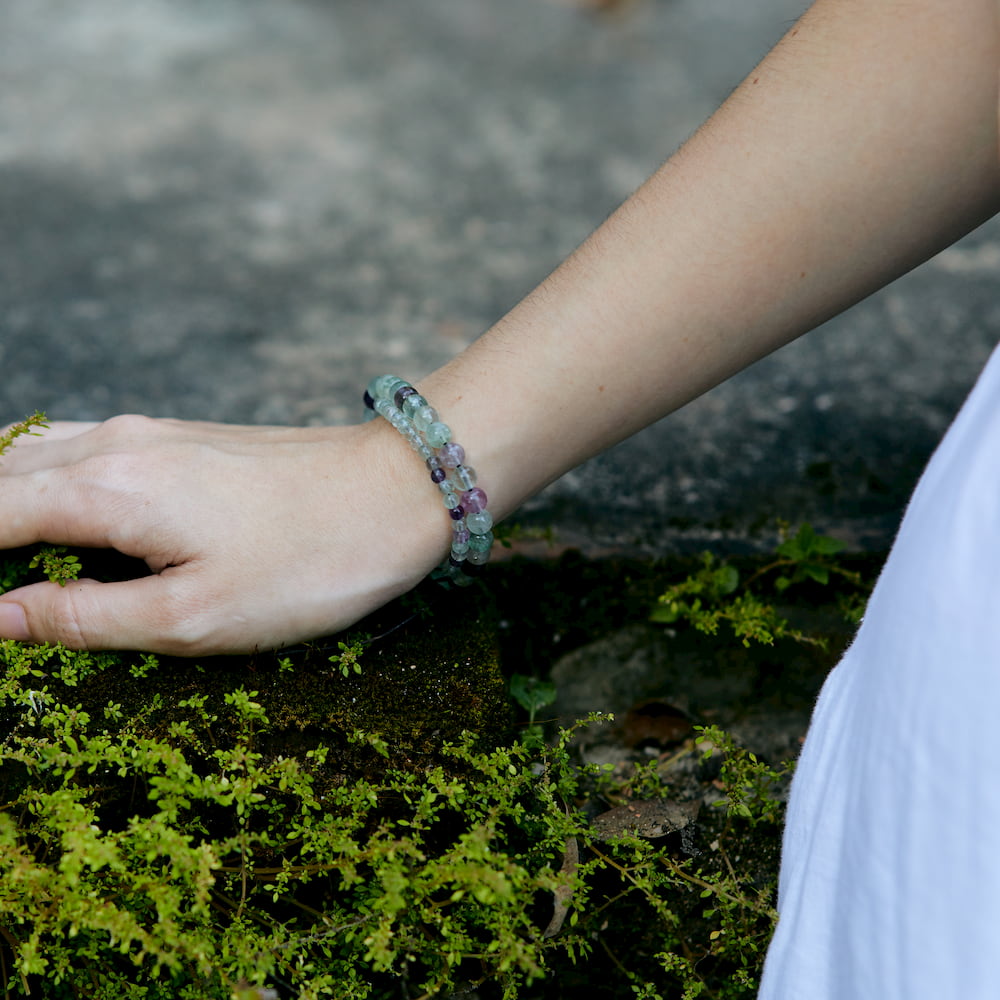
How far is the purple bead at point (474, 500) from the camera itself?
1586 mm

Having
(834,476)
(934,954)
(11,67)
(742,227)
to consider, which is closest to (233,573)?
(742,227)

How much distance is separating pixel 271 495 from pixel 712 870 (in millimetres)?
1024

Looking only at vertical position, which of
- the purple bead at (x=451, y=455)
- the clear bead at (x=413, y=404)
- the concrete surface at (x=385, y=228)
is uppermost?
the concrete surface at (x=385, y=228)

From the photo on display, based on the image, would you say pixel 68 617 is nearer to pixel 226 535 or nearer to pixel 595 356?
pixel 226 535

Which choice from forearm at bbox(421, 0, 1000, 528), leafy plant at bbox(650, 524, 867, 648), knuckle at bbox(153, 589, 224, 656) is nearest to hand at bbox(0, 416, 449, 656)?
knuckle at bbox(153, 589, 224, 656)

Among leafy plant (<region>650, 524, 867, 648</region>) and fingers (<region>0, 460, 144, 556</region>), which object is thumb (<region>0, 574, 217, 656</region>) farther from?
leafy plant (<region>650, 524, 867, 648</region>)

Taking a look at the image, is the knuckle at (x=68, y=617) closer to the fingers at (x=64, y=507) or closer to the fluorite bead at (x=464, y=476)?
the fingers at (x=64, y=507)

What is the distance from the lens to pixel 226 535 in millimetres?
1566

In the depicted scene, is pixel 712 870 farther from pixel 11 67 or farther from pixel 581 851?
pixel 11 67

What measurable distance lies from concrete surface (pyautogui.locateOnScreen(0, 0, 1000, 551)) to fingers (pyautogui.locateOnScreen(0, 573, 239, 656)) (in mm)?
1095

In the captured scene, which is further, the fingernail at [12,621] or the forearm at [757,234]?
the fingernail at [12,621]

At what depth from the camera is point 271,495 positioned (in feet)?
5.28

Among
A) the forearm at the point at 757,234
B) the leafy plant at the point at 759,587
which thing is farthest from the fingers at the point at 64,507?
the leafy plant at the point at 759,587

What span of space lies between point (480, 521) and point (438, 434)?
0.16 metres
